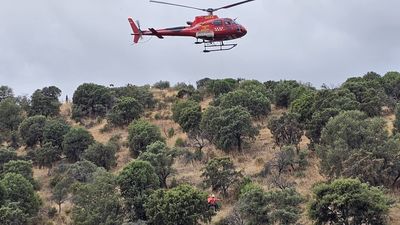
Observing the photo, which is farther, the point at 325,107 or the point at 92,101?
the point at 92,101

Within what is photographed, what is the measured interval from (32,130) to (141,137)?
14403 millimetres

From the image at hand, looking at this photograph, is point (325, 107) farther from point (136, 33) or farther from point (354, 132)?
point (136, 33)

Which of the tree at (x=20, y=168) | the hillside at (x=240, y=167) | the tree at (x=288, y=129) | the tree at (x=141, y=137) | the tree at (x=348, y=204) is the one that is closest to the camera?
the tree at (x=348, y=204)

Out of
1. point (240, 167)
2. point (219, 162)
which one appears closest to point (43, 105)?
point (240, 167)

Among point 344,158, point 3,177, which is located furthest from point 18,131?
point 344,158

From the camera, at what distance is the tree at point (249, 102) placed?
241 ft

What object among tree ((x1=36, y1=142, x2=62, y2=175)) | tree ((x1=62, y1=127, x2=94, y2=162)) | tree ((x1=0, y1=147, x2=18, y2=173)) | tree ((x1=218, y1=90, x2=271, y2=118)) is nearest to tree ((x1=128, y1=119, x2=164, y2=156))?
tree ((x1=62, y1=127, x2=94, y2=162))

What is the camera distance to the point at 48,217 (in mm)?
56875

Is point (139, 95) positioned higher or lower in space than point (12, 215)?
higher

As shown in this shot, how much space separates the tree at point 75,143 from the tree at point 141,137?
4.79 meters

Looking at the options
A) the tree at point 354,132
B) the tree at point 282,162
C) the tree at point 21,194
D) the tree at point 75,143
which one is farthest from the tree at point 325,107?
the tree at point 21,194

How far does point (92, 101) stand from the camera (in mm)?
89438

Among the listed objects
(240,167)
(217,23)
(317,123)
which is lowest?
(240,167)

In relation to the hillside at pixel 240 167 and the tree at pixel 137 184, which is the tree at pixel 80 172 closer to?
the hillside at pixel 240 167
